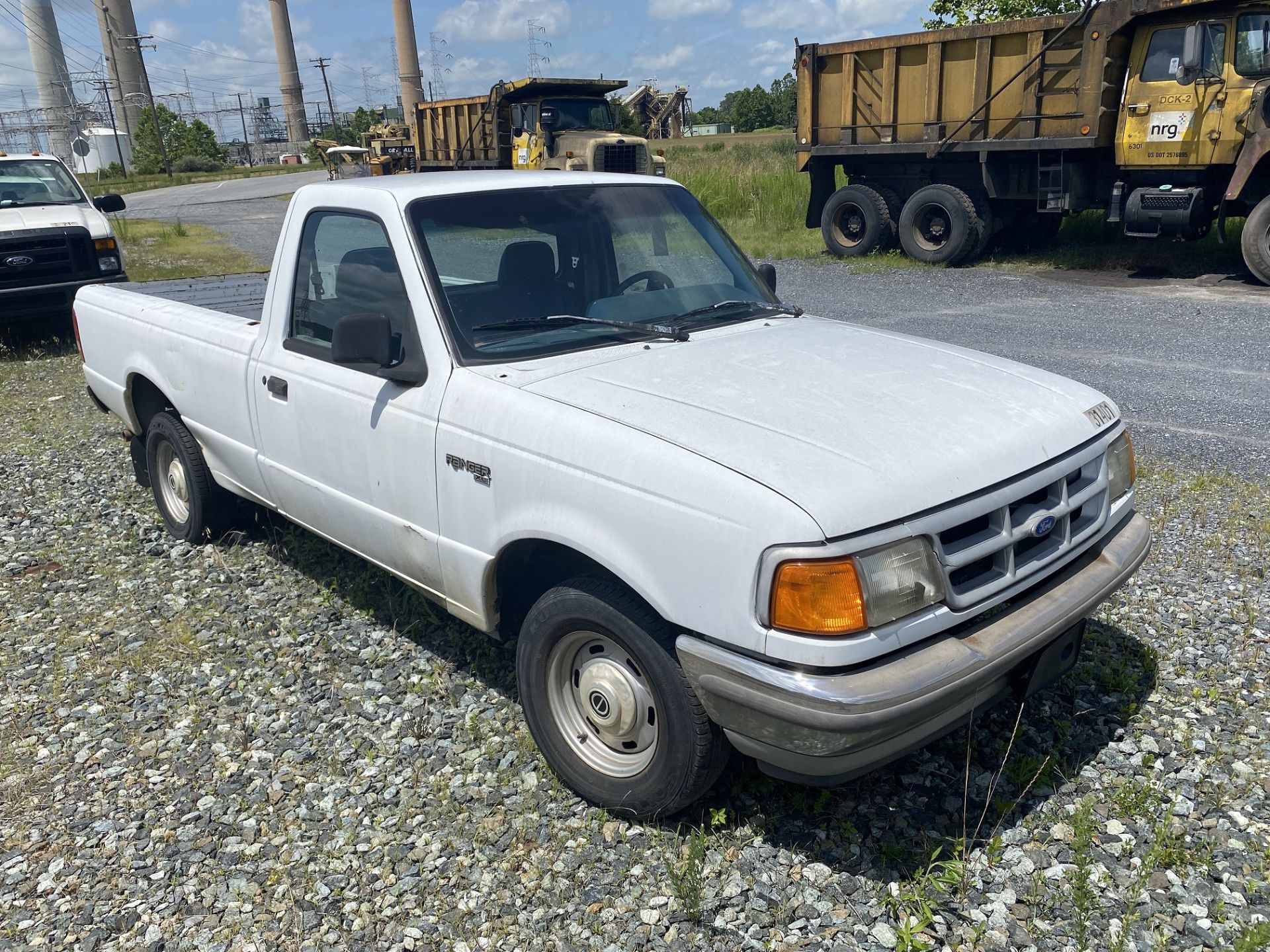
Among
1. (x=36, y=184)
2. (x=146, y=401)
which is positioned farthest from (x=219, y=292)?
(x=36, y=184)

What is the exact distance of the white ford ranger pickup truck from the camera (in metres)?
2.55

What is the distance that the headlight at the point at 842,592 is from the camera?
248cm

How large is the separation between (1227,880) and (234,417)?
13.7 feet

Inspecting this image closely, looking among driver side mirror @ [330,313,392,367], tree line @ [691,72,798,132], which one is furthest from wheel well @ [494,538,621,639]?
tree line @ [691,72,798,132]

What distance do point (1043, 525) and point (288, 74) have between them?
126640 millimetres

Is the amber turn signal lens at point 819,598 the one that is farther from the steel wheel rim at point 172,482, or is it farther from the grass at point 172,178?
the grass at point 172,178

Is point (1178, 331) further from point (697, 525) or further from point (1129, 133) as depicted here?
point (697, 525)

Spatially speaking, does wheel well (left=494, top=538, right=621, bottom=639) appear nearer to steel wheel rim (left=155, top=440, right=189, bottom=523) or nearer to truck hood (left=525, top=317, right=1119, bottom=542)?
truck hood (left=525, top=317, right=1119, bottom=542)

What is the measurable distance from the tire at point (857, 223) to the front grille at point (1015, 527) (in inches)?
530

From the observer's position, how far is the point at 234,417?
4637mm

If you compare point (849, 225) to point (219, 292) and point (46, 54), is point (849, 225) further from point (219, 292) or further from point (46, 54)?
point (46, 54)

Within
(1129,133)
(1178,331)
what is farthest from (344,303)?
(1129,133)

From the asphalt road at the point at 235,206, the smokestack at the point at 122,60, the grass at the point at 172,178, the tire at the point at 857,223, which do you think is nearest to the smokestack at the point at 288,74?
the smokestack at the point at 122,60

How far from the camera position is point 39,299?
11.0m
